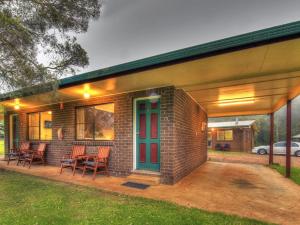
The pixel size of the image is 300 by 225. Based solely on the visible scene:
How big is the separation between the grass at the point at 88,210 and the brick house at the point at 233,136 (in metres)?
18.4

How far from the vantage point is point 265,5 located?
302 inches

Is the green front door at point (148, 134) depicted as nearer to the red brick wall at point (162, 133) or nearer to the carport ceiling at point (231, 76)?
the red brick wall at point (162, 133)

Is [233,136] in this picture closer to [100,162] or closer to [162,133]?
[162,133]

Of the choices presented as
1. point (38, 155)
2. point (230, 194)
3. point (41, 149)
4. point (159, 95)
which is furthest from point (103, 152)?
point (230, 194)

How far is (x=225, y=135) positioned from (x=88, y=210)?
1977 cm

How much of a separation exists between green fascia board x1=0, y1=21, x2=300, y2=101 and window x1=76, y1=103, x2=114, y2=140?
195 centimetres

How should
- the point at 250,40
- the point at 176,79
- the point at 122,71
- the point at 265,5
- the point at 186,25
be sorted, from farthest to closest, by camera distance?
the point at 186,25, the point at 265,5, the point at 176,79, the point at 122,71, the point at 250,40

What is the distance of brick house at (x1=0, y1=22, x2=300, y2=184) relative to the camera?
2.95 meters

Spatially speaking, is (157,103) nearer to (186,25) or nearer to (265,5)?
A: (265,5)

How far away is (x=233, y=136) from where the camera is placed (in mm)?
19953

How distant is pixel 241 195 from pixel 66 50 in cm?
528

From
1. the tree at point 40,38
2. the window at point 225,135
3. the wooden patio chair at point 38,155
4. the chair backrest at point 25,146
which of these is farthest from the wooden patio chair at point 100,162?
the window at point 225,135

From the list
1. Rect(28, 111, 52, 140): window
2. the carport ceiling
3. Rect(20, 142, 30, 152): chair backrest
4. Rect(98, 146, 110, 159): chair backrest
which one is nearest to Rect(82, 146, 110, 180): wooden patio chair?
Rect(98, 146, 110, 159): chair backrest

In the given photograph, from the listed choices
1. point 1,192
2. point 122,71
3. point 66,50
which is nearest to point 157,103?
point 122,71
